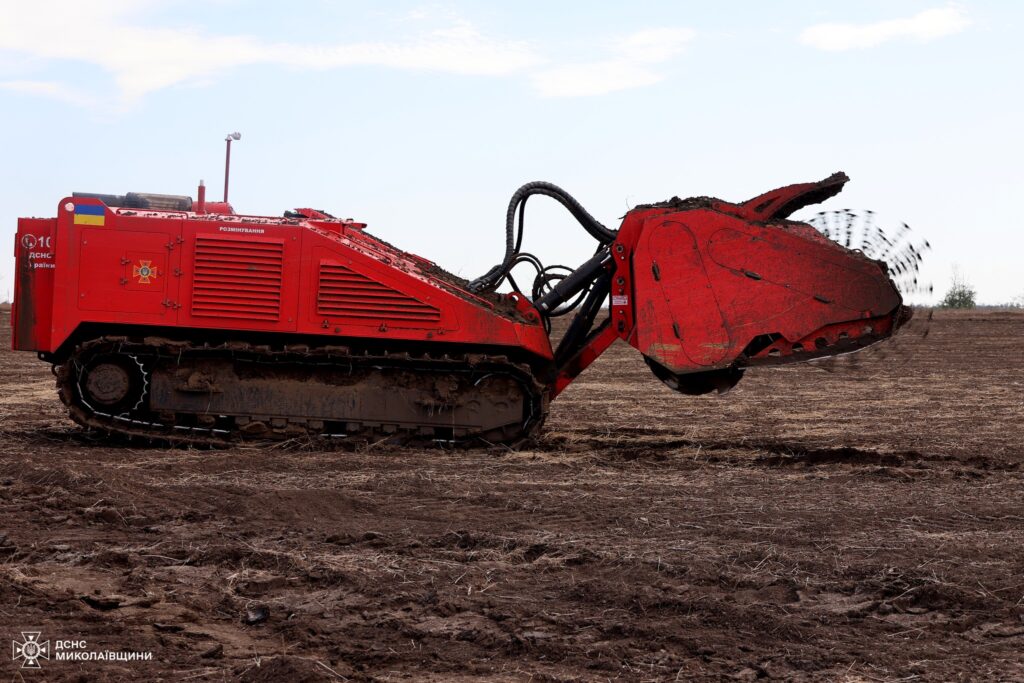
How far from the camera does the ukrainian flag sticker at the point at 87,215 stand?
1078cm

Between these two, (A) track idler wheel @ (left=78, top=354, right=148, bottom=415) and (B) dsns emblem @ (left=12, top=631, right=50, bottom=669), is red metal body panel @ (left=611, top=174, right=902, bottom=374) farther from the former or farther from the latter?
(B) dsns emblem @ (left=12, top=631, right=50, bottom=669)

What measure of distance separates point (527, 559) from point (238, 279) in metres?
5.14

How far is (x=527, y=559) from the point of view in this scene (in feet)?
21.7

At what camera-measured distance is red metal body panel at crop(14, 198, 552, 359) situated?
10.7 m

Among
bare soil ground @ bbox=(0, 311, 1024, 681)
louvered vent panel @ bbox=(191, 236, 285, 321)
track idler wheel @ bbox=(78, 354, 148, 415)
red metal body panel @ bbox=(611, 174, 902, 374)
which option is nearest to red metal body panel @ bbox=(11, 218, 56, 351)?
track idler wheel @ bbox=(78, 354, 148, 415)

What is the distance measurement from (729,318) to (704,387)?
884 mm

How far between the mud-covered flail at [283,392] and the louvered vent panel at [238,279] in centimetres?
32

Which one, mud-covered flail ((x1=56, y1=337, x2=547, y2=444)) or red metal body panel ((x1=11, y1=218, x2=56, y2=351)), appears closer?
mud-covered flail ((x1=56, y1=337, x2=547, y2=444))

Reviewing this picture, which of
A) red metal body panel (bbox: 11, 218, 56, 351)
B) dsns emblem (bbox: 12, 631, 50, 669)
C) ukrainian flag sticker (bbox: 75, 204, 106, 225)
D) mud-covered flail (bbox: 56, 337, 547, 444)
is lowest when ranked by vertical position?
dsns emblem (bbox: 12, 631, 50, 669)

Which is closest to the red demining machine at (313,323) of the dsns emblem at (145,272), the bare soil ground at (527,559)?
the dsns emblem at (145,272)

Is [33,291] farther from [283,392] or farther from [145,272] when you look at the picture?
[283,392]

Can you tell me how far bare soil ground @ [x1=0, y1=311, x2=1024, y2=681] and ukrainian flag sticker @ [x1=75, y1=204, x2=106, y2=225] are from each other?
200 cm

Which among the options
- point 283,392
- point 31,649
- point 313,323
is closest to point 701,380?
point 313,323

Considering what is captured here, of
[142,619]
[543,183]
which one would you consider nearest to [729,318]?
[543,183]
